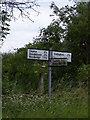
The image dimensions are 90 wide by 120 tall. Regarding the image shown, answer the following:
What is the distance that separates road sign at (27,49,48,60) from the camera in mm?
10220

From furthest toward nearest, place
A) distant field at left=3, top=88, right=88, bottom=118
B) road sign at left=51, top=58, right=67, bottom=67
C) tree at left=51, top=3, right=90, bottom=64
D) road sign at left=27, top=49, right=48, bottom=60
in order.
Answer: tree at left=51, top=3, right=90, bottom=64, road sign at left=51, top=58, right=67, bottom=67, road sign at left=27, top=49, right=48, bottom=60, distant field at left=3, top=88, right=88, bottom=118

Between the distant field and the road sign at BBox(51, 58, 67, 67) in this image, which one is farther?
the road sign at BBox(51, 58, 67, 67)

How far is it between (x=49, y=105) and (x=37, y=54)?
2493 mm

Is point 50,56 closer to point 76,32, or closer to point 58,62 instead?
point 58,62

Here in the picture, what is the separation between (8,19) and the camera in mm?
8477

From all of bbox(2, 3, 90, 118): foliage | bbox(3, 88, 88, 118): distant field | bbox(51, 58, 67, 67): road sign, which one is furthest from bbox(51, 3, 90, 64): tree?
bbox(3, 88, 88, 118): distant field

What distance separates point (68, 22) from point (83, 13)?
225cm

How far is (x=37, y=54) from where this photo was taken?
1034 cm

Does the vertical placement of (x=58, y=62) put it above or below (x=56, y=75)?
above

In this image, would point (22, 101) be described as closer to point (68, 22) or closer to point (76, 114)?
point (76, 114)

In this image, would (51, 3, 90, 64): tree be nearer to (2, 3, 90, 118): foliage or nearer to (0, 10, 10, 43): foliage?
(2, 3, 90, 118): foliage

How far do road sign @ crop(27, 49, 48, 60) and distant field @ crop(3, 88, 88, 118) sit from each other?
1519 millimetres

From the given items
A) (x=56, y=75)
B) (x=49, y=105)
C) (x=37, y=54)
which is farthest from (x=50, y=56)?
(x=56, y=75)

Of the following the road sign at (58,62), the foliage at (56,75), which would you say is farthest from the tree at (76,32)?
the road sign at (58,62)
